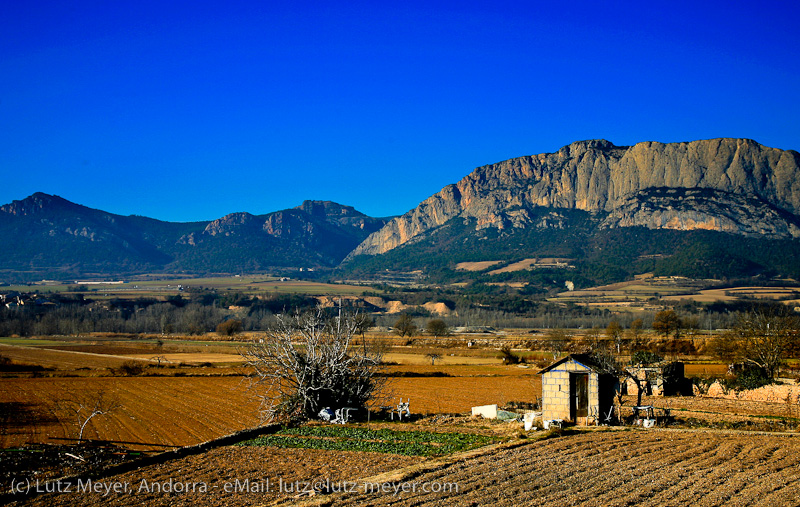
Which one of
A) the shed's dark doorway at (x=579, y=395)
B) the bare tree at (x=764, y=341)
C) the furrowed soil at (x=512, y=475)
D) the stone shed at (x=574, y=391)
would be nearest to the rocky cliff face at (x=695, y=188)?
the bare tree at (x=764, y=341)

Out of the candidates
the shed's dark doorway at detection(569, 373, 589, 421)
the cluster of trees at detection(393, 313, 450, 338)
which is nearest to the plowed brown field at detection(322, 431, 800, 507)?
the shed's dark doorway at detection(569, 373, 589, 421)

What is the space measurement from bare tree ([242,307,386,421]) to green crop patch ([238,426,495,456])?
2.22m

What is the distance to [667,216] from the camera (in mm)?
161000

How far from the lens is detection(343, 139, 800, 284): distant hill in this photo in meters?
150

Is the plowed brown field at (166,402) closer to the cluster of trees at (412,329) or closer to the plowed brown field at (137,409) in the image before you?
the plowed brown field at (137,409)

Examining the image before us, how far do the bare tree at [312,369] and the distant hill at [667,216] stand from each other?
135633mm

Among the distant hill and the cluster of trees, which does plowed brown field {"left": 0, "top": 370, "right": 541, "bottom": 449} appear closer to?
the cluster of trees

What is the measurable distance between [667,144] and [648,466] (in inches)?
7231

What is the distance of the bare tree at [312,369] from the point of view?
84.8 feet

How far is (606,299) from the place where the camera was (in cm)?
13638

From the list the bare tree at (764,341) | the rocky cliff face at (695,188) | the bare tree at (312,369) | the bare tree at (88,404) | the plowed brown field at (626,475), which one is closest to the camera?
the plowed brown field at (626,475)

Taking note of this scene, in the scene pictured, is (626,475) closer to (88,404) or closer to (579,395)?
(579,395)

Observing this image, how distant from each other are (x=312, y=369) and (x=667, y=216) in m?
153

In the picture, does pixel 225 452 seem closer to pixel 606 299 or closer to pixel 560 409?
pixel 560 409
